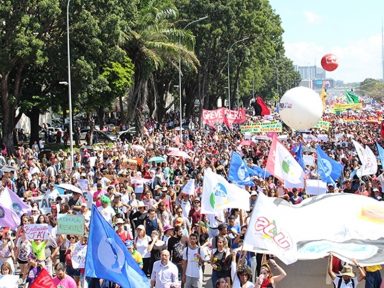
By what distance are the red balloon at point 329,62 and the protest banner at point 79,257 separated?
96.8 ft

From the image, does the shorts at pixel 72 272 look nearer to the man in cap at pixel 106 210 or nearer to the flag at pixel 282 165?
the man in cap at pixel 106 210

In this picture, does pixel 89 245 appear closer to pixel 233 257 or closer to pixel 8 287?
pixel 8 287

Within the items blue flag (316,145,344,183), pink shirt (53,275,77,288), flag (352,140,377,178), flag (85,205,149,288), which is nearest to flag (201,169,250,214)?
pink shirt (53,275,77,288)

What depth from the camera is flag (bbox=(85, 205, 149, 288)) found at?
344 inches

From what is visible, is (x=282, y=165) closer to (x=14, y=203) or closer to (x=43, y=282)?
(x=14, y=203)

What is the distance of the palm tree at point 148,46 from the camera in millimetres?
40938


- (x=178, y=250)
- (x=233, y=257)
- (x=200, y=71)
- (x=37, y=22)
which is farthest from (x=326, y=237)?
(x=200, y=71)

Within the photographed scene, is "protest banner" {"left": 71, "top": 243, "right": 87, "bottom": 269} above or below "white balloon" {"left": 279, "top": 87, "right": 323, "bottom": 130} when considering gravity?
below

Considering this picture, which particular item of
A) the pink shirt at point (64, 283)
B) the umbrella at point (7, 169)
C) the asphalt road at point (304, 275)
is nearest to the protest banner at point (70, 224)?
the pink shirt at point (64, 283)

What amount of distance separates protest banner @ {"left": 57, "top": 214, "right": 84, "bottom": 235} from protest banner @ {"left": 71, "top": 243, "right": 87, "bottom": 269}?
0.29 m

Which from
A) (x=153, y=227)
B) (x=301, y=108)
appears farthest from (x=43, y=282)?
(x=301, y=108)

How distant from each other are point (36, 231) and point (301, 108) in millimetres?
10577

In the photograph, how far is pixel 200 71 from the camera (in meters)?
58.6

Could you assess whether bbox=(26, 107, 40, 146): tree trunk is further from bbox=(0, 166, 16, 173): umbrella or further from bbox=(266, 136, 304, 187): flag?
bbox=(266, 136, 304, 187): flag
